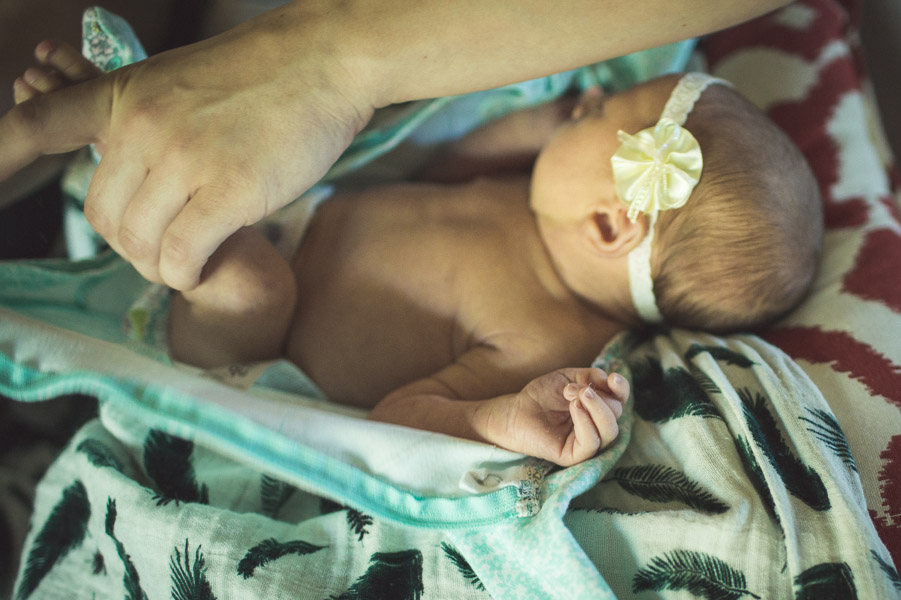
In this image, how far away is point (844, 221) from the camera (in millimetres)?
1062

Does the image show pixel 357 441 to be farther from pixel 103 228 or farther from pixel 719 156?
pixel 719 156

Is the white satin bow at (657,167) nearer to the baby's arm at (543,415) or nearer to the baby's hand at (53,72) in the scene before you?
the baby's arm at (543,415)

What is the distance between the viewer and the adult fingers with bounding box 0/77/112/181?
603mm

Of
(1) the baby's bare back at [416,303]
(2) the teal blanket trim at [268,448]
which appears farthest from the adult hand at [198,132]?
(1) the baby's bare back at [416,303]

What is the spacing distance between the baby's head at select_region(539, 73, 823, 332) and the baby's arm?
0.28m

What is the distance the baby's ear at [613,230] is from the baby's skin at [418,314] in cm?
12

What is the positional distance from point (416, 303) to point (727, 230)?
18.9 inches

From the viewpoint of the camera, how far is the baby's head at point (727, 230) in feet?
2.88

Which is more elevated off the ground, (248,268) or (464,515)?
(248,268)

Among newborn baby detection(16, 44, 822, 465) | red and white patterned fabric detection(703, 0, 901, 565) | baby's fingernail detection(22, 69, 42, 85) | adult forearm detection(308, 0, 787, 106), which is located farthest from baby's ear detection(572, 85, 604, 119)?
baby's fingernail detection(22, 69, 42, 85)

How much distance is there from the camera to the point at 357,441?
0.72 m

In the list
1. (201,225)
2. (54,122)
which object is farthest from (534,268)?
(54,122)

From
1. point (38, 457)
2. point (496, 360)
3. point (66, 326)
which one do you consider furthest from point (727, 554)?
point (38, 457)

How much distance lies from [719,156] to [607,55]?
0.31m
